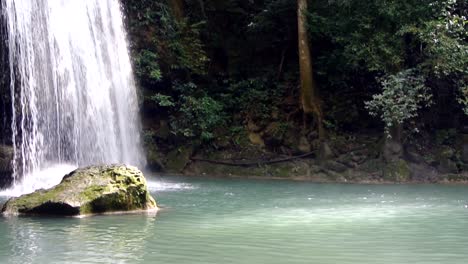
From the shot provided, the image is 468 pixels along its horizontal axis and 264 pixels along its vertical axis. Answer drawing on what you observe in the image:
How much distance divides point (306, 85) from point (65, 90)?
7.58 m

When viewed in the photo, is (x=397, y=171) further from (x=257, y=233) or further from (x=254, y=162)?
(x=257, y=233)

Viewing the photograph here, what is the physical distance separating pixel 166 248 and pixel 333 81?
1533 centimetres

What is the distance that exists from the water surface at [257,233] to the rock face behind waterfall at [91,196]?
0.42 m

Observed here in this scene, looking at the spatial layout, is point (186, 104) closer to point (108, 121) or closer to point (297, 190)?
point (108, 121)

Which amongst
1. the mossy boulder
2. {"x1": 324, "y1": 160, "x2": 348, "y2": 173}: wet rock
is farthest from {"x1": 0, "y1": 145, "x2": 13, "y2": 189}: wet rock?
the mossy boulder

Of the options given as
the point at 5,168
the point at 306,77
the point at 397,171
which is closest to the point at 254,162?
the point at 306,77

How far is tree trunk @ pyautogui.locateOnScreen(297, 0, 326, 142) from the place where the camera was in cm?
2069

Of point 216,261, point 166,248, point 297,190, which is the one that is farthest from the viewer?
point 297,190

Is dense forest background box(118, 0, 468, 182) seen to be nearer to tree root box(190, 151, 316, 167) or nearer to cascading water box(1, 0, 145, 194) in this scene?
tree root box(190, 151, 316, 167)

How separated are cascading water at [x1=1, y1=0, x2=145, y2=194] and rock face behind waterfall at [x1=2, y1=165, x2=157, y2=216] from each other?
15.6 feet

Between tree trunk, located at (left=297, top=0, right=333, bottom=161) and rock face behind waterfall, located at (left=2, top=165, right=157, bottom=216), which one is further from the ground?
tree trunk, located at (left=297, top=0, right=333, bottom=161)

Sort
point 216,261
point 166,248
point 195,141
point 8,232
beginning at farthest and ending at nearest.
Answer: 1. point 195,141
2. point 8,232
3. point 166,248
4. point 216,261

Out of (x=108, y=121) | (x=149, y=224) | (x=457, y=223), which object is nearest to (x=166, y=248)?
(x=149, y=224)

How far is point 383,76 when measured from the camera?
64.4 feet
